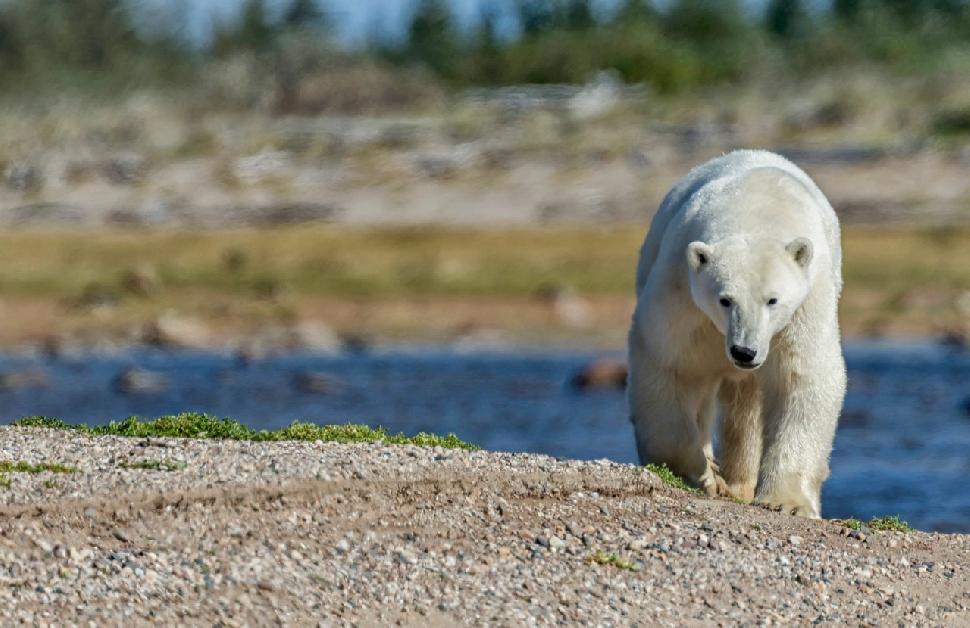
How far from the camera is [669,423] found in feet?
30.7

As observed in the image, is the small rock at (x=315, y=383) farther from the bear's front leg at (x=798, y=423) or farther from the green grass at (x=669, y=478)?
the bear's front leg at (x=798, y=423)

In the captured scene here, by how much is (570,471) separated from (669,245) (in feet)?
5.07

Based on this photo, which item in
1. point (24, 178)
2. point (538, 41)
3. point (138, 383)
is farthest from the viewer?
point (538, 41)

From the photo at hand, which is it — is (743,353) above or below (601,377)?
above

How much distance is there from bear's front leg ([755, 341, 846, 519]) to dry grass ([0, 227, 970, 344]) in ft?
50.1

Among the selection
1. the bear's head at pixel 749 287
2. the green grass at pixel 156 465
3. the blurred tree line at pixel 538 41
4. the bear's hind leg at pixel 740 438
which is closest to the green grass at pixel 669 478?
the bear's head at pixel 749 287

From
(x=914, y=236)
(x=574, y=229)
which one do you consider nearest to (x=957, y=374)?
(x=914, y=236)

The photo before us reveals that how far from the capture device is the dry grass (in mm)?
25250

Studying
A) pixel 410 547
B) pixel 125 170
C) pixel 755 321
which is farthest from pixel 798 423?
pixel 125 170

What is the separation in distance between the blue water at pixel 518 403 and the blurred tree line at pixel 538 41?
670 inches

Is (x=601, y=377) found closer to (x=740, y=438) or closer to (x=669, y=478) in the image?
(x=740, y=438)

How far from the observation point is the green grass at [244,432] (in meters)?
9.01

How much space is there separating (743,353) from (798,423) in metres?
0.94

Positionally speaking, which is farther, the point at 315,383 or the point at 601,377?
the point at 315,383
